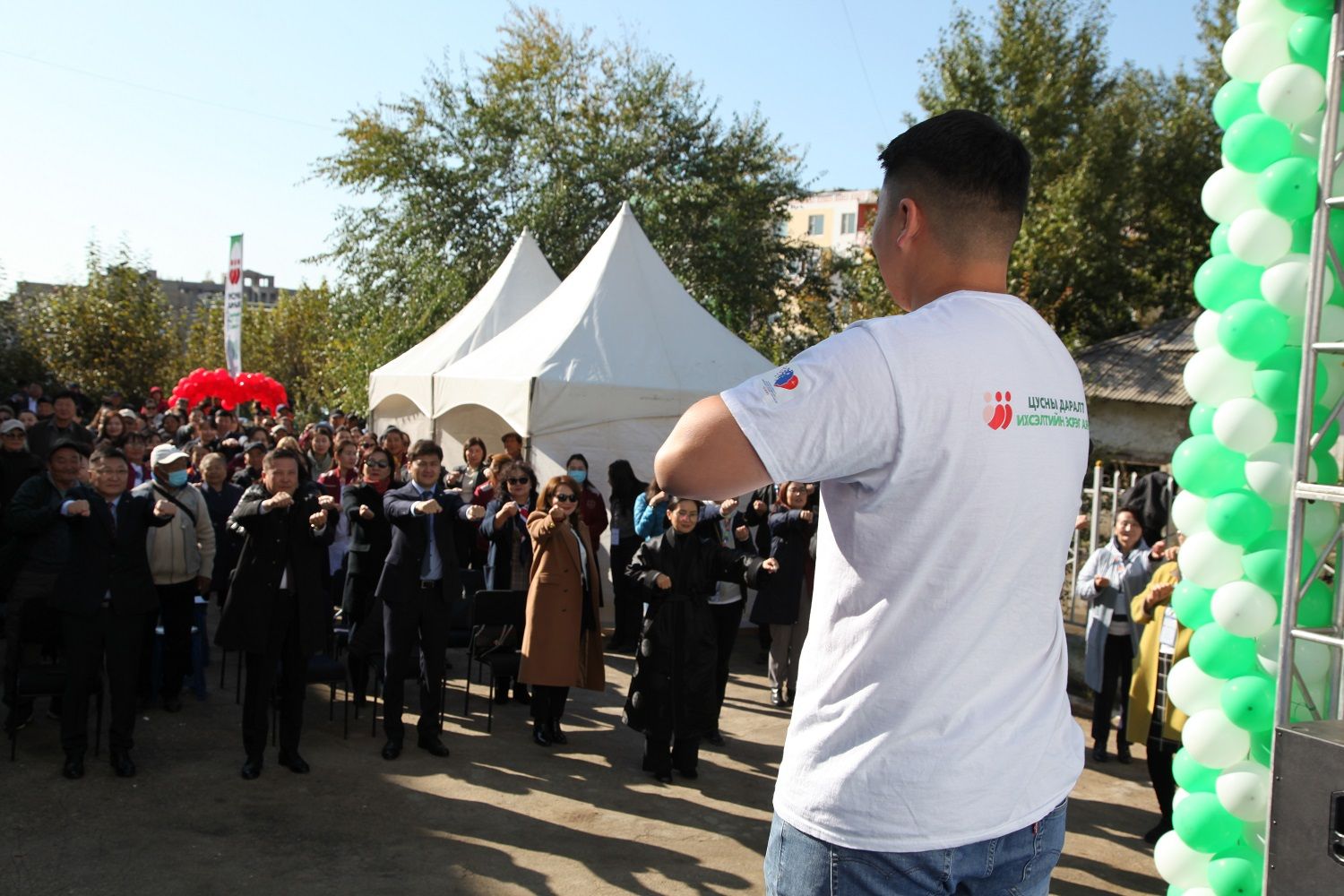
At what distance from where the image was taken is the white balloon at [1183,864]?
3857 mm

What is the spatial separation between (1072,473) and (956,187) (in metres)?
0.42

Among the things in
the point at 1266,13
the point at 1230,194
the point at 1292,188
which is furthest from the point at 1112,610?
the point at 1266,13

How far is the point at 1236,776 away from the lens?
371 cm

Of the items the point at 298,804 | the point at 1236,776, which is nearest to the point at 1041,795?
the point at 1236,776

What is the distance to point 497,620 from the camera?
7781 mm

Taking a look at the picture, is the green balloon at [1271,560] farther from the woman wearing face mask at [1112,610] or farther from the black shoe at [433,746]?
the black shoe at [433,746]

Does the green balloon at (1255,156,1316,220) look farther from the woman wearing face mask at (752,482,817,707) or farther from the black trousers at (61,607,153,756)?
the black trousers at (61,607,153,756)

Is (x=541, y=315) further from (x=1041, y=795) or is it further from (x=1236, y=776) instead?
(x=1041, y=795)

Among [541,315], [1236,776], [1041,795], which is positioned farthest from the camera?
[541,315]

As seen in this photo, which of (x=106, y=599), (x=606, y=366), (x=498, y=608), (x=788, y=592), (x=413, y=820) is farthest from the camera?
(x=606, y=366)

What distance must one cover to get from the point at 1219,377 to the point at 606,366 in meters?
7.93

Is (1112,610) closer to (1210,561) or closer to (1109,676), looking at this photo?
(1109,676)

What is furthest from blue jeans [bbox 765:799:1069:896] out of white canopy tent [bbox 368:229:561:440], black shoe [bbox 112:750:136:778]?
white canopy tent [bbox 368:229:561:440]

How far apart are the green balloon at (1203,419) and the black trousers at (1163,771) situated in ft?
7.97
